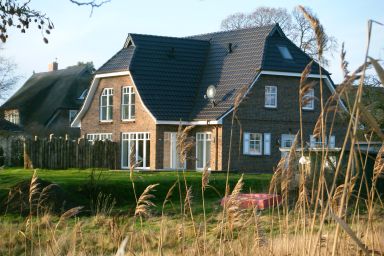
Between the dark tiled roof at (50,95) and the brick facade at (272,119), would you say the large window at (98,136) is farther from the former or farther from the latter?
the dark tiled roof at (50,95)

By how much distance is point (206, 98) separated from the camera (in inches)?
1678

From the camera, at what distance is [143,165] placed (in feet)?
141

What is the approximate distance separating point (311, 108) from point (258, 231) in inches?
1503

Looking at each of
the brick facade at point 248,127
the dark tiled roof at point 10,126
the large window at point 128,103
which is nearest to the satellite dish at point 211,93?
the brick facade at point 248,127

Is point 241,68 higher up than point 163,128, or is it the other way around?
point 241,68

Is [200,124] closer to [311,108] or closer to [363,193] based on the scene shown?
[311,108]

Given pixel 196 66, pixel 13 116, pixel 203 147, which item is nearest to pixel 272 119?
pixel 203 147

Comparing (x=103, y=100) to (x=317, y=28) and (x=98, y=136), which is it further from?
(x=317, y=28)

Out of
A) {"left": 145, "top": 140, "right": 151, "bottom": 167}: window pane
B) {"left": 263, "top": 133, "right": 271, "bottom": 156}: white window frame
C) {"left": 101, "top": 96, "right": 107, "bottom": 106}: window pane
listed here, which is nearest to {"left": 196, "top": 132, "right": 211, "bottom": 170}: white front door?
{"left": 145, "top": 140, "right": 151, "bottom": 167}: window pane

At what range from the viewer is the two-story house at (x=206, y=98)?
136ft

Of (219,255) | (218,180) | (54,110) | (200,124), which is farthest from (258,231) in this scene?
(54,110)

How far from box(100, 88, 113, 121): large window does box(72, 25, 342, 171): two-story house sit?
0.06 m

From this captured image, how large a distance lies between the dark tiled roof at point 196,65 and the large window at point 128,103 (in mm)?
1234

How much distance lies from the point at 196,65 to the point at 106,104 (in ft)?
17.9
